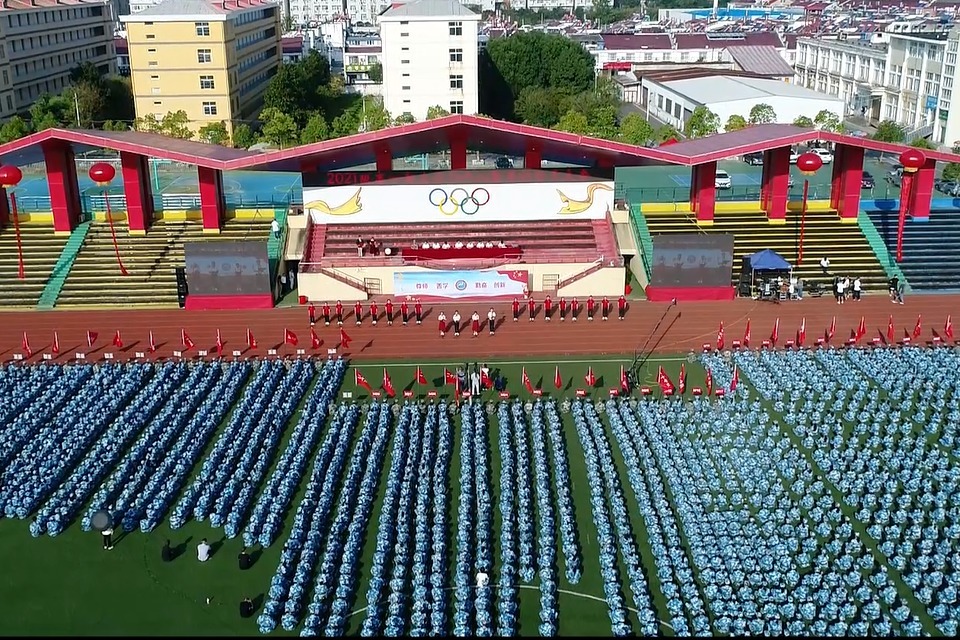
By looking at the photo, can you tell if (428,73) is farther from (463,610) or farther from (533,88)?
(463,610)

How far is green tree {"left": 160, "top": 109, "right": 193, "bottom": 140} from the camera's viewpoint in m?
55.3

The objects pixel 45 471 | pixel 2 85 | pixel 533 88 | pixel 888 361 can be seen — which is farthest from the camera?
pixel 533 88

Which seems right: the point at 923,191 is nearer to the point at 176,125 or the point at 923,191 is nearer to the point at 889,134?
the point at 889,134

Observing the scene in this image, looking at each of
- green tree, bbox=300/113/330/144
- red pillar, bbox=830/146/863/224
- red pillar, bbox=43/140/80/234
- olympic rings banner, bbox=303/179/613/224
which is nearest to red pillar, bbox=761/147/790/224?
red pillar, bbox=830/146/863/224

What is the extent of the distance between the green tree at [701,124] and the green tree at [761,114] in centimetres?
225

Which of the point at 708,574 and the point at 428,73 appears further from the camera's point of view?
the point at 428,73

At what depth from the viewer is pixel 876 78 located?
69000mm

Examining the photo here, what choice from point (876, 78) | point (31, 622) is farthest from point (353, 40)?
point (31, 622)

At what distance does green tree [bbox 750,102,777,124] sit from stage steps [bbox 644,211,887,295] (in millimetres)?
24466

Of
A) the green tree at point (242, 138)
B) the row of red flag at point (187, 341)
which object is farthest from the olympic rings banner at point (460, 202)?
Result: the green tree at point (242, 138)

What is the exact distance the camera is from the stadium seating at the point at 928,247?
3044 centimetres

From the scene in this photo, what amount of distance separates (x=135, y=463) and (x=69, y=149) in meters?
17.7

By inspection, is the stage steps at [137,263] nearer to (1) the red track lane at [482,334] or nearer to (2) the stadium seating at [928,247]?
(1) the red track lane at [482,334]

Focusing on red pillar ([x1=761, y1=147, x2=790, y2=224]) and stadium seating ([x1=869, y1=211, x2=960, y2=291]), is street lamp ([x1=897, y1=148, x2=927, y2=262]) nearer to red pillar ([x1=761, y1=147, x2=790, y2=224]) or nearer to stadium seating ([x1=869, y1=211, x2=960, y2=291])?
stadium seating ([x1=869, y1=211, x2=960, y2=291])
